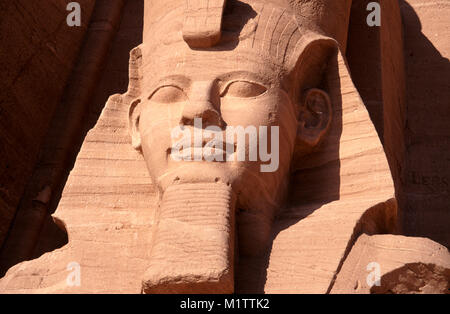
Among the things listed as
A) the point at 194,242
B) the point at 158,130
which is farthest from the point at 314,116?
the point at 194,242

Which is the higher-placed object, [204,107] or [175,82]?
[175,82]

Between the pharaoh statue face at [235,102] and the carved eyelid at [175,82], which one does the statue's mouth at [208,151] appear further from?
the carved eyelid at [175,82]

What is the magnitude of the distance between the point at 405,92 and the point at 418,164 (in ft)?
1.89

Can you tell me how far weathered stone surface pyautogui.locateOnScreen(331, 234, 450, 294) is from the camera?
4898 mm

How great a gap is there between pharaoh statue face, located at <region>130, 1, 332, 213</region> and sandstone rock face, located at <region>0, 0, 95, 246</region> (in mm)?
1359

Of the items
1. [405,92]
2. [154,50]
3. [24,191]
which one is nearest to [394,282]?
[154,50]

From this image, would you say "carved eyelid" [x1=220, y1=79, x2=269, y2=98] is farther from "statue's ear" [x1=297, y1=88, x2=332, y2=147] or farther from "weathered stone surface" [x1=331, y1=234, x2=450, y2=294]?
"weathered stone surface" [x1=331, y1=234, x2=450, y2=294]

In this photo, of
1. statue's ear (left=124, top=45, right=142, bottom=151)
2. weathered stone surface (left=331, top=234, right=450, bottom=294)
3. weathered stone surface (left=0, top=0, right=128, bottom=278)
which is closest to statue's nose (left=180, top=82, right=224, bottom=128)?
statue's ear (left=124, top=45, right=142, bottom=151)

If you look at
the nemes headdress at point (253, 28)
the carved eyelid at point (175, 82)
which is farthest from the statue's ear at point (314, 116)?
the carved eyelid at point (175, 82)

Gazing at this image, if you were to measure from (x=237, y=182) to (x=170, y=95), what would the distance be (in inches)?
23.2

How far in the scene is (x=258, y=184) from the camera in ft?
17.1

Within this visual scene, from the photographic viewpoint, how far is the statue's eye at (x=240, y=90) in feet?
17.3

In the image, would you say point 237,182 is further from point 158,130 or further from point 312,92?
point 312,92

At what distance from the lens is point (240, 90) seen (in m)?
5.27
